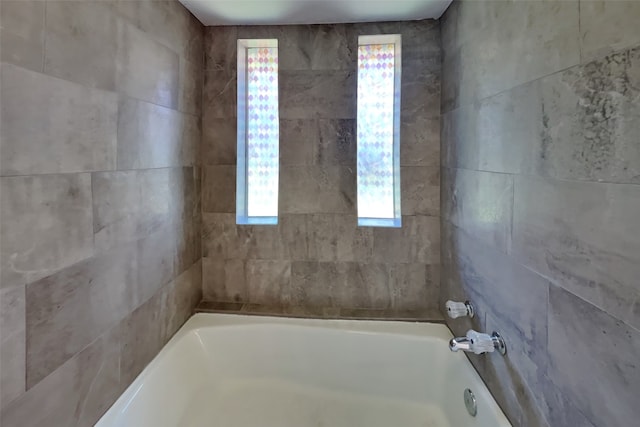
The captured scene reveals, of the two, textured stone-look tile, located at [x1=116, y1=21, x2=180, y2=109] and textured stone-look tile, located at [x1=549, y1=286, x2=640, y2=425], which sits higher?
textured stone-look tile, located at [x1=116, y1=21, x2=180, y2=109]

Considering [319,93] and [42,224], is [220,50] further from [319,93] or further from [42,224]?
[42,224]

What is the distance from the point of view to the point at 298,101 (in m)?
2.27

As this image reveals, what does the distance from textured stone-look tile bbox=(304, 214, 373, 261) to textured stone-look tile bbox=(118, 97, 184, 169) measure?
89 centimetres

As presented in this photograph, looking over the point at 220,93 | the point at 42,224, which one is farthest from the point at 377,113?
the point at 42,224

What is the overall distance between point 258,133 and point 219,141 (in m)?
0.25

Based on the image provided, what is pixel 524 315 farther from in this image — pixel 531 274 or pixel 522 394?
pixel 522 394

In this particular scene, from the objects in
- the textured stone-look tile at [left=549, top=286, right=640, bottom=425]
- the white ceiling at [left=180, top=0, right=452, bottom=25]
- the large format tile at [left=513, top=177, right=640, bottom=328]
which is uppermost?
the white ceiling at [left=180, top=0, right=452, bottom=25]

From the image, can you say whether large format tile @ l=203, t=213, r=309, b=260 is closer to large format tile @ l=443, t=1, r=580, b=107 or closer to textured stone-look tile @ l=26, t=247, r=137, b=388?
textured stone-look tile @ l=26, t=247, r=137, b=388

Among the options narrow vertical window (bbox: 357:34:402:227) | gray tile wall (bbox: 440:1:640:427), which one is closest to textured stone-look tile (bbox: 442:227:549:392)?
gray tile wall (bbox: 440:1:640:427)

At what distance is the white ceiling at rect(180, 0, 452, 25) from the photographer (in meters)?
1.95

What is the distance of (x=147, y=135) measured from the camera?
164 cm

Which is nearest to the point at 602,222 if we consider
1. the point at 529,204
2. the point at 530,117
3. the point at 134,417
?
the point at 529,204

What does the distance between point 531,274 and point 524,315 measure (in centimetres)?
15

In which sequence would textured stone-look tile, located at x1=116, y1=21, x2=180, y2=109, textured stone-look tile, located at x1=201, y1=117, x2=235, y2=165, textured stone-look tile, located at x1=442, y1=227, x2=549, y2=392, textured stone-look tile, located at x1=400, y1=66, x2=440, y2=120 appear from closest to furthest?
1. textured stone-look tile, located at x1=442, y1=227, x2=549, y2=392
2. textured stone-look tile, located at x1=116, y1=21, x2=180, y2=109
3. textured stone-look tile, located at x1=400, y1=66, x2=440, y2=120
4. textured stone-look tile, located at x1=201, y1=117, x2=235, y2=165
